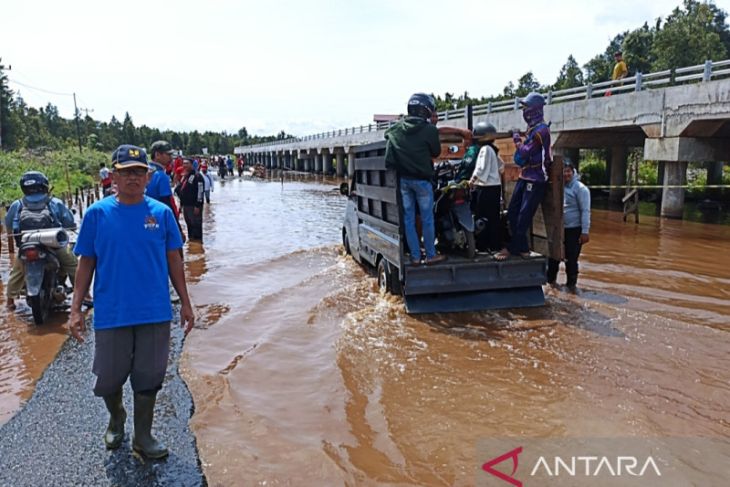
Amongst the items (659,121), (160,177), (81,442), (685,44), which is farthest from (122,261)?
(685,44)

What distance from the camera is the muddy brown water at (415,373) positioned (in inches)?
141

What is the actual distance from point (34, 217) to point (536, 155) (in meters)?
5.91

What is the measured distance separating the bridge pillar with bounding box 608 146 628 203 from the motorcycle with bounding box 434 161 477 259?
18.0 meters

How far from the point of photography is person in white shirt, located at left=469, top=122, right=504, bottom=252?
244 inches

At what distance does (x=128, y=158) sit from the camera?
135 inches

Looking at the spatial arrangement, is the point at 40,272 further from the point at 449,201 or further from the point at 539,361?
the point at 539,361

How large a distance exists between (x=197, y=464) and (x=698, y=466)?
9.79 feet

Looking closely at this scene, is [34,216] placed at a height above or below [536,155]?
below

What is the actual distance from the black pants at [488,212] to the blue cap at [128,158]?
4.06 m

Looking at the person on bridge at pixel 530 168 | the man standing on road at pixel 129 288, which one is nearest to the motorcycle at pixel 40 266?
the man standing on road at pixel 129 288

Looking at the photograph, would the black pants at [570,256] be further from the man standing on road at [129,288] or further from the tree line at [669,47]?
the tree line at [669,47]

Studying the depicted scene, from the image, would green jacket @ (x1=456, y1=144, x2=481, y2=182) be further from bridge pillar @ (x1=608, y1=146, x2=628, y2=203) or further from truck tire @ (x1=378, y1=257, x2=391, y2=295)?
bridge pillar @ (x1=608, y1=146, x2=628, y2=203)

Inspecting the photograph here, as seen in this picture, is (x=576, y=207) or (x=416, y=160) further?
(x=576, y=207)

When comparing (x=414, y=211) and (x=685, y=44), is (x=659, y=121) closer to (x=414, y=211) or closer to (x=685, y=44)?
(x=414, y=211)
